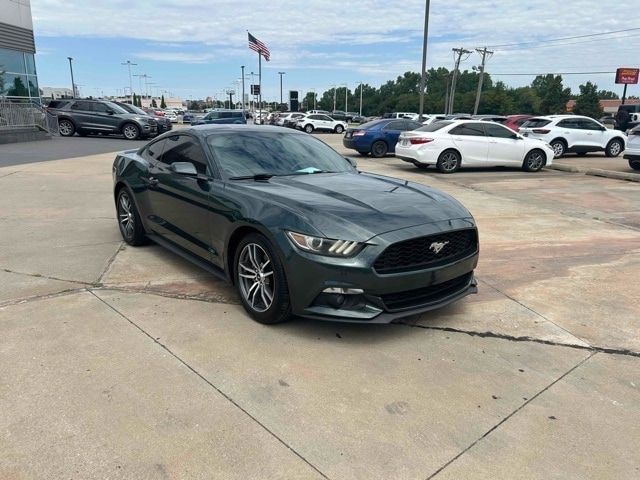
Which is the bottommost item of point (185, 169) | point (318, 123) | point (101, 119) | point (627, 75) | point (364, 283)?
point (318, 123)

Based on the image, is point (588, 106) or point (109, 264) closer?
point (109, 264)

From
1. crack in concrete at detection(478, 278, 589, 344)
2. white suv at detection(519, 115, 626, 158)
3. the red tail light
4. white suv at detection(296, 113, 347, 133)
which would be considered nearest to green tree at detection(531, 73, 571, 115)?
white suv at detection(296, 113, 347, 133)

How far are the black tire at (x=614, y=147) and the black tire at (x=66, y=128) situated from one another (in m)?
24.2

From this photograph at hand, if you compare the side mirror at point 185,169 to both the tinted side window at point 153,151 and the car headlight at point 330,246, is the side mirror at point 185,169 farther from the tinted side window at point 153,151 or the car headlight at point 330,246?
the car headlight at point 330,246

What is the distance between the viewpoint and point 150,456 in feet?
8.03

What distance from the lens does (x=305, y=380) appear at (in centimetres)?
314

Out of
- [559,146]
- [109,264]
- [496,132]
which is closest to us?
[109,264]

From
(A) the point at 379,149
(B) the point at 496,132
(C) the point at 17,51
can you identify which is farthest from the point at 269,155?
(C) the point at 17,51

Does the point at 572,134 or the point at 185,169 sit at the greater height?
the point at 185,169

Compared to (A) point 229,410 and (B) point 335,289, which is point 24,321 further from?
(B) point 335,289

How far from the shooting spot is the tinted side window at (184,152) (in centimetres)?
468

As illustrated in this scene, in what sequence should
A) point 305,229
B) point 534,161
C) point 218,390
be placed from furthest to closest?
1. point 534,161
2. point 305,229
3. point 218,390

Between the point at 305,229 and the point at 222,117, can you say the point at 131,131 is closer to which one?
the point at 222,117

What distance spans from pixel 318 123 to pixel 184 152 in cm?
3556
